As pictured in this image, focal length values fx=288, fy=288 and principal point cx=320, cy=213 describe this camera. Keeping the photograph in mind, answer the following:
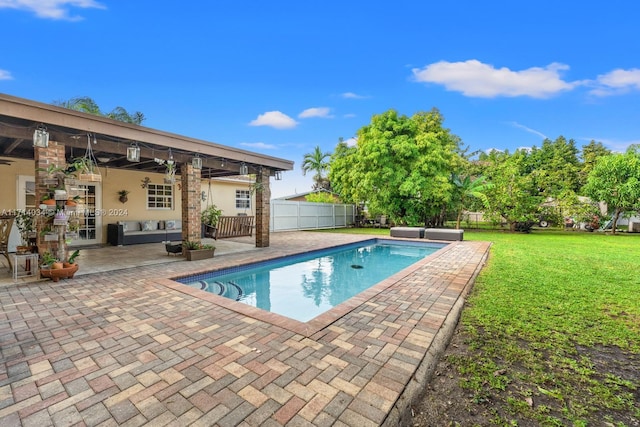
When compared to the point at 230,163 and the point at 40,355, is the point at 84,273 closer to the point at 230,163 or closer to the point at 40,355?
the point at 40,355

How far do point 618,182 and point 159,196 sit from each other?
80.3 ft

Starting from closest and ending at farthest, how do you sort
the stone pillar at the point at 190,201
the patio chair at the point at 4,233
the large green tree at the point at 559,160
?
the patio chair at the point at 4,233
the stone pillar at the point at 190,201
the large green tree at the point at 559,160

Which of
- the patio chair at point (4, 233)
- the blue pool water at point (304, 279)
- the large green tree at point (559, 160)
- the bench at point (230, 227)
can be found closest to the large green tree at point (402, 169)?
the blue pool water at point (304, 279)

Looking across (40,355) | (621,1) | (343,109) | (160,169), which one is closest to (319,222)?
(343,109)

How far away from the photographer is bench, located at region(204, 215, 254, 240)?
10.8 meters

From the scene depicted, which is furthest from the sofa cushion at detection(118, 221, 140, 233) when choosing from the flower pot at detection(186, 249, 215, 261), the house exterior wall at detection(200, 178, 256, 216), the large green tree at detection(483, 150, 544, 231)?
the large green tree at detection(483, 150, 544, 231)

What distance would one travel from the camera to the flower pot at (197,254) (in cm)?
791

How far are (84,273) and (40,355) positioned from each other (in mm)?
4024

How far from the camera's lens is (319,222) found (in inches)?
856

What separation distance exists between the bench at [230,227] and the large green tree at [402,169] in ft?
32.1

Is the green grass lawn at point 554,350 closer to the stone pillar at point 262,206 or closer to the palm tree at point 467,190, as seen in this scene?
the stone pillar at point 262,206

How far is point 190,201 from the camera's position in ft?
26.9

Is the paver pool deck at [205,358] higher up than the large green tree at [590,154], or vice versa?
the large green tree at [590,154]

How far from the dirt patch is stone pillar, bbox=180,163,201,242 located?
7.26 m
